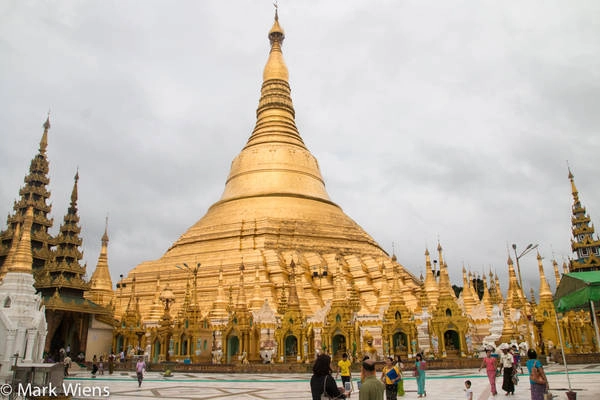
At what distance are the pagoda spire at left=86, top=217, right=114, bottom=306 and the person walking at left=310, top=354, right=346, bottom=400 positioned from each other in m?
30.6

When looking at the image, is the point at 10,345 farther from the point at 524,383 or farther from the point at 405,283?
the point at 405,283

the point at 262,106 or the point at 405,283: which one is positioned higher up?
the point at 262,106

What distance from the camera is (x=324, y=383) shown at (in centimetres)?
579

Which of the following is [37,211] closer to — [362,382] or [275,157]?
[275,157]

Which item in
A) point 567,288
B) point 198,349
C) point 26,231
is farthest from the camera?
point 198,349

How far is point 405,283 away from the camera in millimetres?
32312

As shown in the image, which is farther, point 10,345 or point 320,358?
point 10,345

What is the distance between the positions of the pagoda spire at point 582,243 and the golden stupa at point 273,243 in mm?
12708

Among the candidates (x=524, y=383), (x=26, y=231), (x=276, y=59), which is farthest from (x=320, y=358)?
(x=276, y=59)

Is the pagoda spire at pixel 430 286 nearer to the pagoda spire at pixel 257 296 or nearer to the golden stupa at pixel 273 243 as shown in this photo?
the golden stupa at pixel 273 243

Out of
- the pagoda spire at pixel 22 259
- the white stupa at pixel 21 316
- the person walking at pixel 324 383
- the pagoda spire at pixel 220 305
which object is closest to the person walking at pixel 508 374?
the person walking at pixel 324 383

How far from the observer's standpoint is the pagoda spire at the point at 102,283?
34.2 metres

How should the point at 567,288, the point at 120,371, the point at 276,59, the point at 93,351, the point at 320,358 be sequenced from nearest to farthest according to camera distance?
the point at 320,358 → the point at 567,288 → the point at 120,371 → the point at 93,351 → the point at 276,59

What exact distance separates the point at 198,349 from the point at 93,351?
6.94 metres
